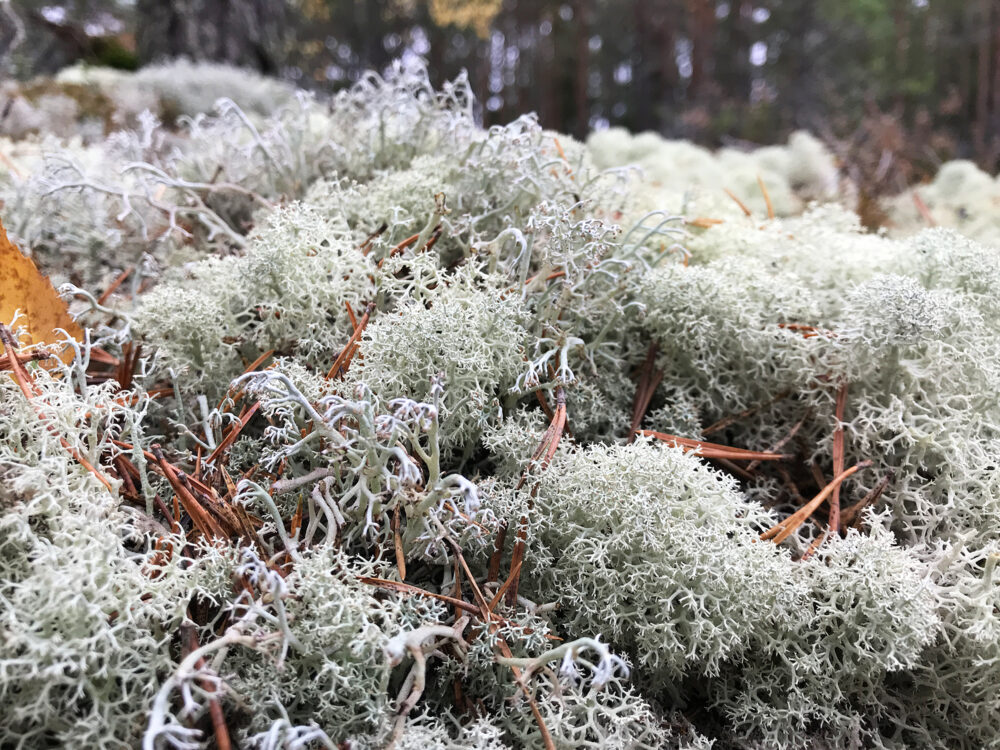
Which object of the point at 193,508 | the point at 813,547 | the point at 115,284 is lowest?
the point at 813,547

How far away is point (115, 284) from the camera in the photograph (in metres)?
1.43

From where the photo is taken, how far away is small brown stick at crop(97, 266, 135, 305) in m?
1.42

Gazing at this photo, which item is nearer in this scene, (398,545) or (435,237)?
(398,545)

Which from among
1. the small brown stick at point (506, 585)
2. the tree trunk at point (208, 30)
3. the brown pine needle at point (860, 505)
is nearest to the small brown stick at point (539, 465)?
the small brown stick at point (506, 585)

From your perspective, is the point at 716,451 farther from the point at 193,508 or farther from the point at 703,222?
the point at 193,508

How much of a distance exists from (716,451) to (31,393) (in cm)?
104

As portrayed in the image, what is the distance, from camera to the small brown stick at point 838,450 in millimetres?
1135

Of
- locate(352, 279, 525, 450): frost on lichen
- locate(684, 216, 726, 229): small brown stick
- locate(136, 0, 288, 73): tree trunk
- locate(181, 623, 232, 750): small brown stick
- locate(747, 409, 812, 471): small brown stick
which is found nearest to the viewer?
locate(181, 623, 232, 750): small brown stick

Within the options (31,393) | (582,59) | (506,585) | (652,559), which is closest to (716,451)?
(652,559)

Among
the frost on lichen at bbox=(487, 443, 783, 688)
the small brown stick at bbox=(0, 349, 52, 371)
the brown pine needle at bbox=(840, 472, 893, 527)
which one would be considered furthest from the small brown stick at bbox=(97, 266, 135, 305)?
the brown pine needle at bbox=(840, 472, 893, 527)

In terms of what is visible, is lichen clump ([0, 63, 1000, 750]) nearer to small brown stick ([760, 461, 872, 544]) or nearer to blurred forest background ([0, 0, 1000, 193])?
small brown stick ([760, 461, 872, 544])

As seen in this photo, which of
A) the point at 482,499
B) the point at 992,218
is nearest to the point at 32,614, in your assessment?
the point at 482,499

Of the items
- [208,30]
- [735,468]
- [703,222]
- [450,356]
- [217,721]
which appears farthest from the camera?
[208,30]

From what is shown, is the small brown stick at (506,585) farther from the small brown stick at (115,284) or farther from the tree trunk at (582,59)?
the tree trunk at (582,59)
